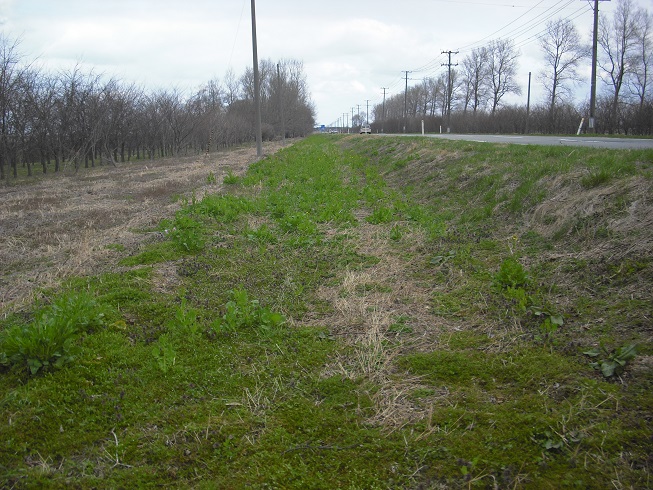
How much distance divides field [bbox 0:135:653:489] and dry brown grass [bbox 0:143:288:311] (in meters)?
0.08

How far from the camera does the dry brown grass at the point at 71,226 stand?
5.39 m

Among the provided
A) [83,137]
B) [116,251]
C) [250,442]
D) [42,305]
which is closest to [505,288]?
Result: [250,442]

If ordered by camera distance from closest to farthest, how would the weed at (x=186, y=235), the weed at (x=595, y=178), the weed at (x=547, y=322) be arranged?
the weed at (x=547, y=322) → the weed at (x=595, y=178) → the weed at (x=186, y=235)

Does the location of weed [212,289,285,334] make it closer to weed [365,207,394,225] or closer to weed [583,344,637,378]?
weed [583,344,637,378]

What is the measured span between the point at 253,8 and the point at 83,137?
1107 centimetres

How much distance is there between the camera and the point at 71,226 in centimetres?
841

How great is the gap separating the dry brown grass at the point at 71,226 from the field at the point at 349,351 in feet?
0.25

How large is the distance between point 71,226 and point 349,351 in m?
7.05

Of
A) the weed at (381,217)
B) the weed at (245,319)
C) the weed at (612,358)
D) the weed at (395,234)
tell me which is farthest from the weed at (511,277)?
the weed at (381,217)

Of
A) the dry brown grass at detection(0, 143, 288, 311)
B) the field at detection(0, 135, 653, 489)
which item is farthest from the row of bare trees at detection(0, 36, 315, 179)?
the field at detection(0, 135, 653, 489)

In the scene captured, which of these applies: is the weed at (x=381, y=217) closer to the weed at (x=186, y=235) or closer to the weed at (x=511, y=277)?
the weed at (x=186, y=235)

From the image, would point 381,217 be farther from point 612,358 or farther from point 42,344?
point 42,344

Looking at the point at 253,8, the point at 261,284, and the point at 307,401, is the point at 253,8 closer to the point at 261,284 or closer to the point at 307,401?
the point at 261,284

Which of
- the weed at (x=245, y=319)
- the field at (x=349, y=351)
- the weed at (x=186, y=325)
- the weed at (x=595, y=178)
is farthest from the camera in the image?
the weed at (x=595, y=178)
